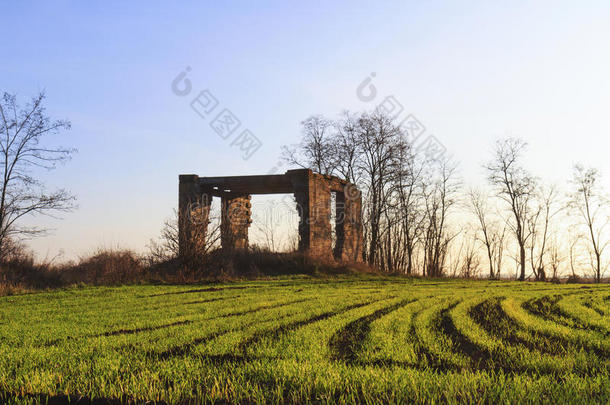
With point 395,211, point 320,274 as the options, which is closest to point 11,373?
point 320,274

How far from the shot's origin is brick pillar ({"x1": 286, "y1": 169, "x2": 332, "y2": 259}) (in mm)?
22172

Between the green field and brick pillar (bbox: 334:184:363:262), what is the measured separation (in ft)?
54.9

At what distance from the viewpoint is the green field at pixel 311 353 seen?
134 inches

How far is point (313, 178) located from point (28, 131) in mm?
12919

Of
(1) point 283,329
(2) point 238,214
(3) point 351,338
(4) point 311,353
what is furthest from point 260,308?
(2) point 238,214

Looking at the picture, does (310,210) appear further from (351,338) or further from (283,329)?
(351,338)

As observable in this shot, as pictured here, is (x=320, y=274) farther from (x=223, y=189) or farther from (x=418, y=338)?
(x=418, y=338)

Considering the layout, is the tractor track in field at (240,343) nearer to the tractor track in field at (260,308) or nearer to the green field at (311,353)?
the green field at (311,353)

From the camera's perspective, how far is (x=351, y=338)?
19.1ft

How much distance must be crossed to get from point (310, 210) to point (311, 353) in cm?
1730

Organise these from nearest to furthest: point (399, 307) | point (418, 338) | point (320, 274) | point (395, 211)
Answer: point (418, 338), point (399, 307), point (320, 274), point (395, 211)

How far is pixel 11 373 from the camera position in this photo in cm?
420

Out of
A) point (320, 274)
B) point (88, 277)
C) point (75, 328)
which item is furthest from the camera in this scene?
point (320, 274)

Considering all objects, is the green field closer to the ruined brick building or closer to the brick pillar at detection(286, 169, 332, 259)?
the ruined brick building
